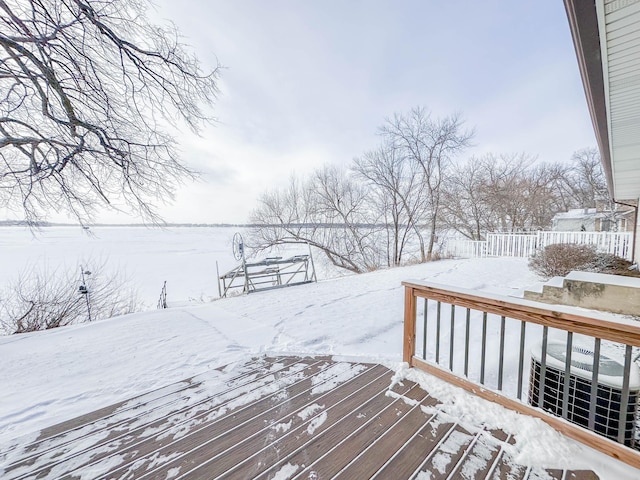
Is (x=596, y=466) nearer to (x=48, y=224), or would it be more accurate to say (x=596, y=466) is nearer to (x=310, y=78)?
(x=48, y=224)

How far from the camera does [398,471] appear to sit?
1.37 meters

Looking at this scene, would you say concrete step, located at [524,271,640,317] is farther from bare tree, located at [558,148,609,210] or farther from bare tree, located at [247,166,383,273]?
bare tree, located at [558,148,609,210]

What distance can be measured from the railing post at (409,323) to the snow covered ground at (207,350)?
0.15 m

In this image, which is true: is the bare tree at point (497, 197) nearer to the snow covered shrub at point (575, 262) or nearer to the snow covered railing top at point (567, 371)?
the snow covered shrub at point (575, 262)

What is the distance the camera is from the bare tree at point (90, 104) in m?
3.48

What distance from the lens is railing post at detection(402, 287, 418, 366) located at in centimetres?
230

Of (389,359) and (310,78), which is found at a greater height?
(310,78)

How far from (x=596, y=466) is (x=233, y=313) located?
15.4ft

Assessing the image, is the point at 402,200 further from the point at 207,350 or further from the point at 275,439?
the point at 275,439

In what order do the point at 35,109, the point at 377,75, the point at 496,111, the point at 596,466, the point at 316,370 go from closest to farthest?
1. the point at 596,466
2. the point at 316,370
3. the point at 35,109
4. the point at 377,75
5. the point at 496,111

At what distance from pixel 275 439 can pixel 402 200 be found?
13.6 metres

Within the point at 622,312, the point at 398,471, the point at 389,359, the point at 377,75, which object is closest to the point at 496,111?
the point at 377,75

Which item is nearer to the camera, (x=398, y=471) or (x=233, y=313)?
(x=398, y=471)

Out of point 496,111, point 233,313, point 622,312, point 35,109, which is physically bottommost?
point 233,313
